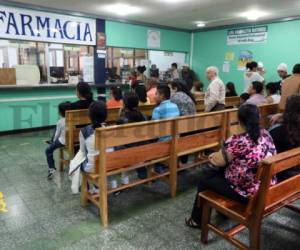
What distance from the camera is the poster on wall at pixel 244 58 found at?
23.6 feet

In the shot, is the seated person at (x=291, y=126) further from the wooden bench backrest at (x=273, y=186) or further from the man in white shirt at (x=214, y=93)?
the man in white shirt at (x=214, y=93)

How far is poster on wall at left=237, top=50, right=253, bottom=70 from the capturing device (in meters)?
7.19

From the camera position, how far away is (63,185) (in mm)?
3201

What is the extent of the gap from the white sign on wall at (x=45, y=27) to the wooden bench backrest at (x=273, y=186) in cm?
517

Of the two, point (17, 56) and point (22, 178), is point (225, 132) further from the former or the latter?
point (17, 56)

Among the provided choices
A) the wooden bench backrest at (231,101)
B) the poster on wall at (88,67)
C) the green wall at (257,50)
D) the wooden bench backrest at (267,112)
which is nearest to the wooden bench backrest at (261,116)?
the wooden bench backrest at (267,112)

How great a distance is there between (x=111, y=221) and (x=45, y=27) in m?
4.54

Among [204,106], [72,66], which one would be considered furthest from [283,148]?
[72,66]

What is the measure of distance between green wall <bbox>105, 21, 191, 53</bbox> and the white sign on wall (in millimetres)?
503

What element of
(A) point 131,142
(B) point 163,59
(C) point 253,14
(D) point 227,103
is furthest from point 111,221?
(B) point 163,59

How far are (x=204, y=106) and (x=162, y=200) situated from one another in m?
2.07

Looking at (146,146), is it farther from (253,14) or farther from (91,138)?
(253,14)

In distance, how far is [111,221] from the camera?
2.47 m

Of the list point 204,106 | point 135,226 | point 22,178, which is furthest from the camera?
point 204,106
